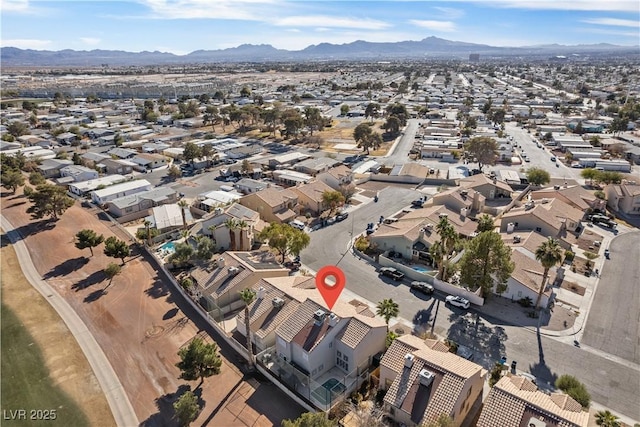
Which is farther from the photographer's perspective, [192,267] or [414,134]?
[414,134]

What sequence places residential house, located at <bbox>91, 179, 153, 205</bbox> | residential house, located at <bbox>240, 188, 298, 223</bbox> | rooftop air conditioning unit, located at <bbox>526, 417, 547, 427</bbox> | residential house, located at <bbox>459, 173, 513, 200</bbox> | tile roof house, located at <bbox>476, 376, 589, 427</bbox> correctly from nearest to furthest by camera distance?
rooftop air conditioning unit, located at <bbox>526, 417, 547, 427</bbox>, tile roof house, located at <bbox>476, 376, 589, 427</bbox>, residential house, located at <bbox>240, 188, 298, 223</bbox>, residential house, located at <bbox>459, 173, 513, 200</bbox>, residential house, located at <bbox>91, 179, 153, 205</bbox>

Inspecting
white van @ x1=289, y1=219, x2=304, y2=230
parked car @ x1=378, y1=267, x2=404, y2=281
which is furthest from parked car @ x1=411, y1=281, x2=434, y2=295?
white van @ x1=289, y1=219, x2=304, y2=230

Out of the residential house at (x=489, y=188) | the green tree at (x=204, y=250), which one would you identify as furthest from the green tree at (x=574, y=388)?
the residential house at (x=489, y=188)

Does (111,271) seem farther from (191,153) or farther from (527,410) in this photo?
(191,153)

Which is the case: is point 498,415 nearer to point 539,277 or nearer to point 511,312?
point 511,312

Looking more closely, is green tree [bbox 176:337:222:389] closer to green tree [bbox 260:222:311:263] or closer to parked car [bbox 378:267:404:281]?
green tree [bbox 260:222:311:263]

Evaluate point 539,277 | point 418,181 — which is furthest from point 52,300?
point 418,181

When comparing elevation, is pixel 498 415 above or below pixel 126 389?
above
